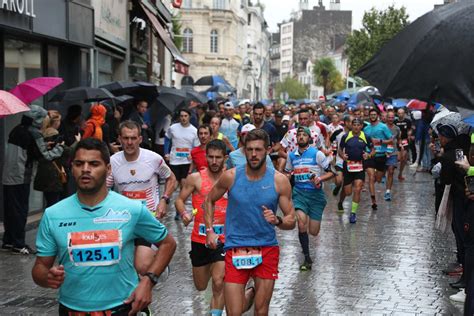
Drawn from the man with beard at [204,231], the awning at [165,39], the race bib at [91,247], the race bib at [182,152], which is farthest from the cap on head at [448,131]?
the awning at [165,39]

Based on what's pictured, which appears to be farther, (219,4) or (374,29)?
(219,4)

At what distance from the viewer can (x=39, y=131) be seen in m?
11.0

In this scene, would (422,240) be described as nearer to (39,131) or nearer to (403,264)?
(403,264)

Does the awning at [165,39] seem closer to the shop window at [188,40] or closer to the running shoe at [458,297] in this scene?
the running shoe at [458,297]

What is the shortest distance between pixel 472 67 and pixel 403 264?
5967 mm

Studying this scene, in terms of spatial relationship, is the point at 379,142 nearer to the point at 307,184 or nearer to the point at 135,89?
the point at 135,89

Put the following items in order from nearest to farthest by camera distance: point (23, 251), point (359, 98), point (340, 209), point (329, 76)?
point (23, 251) → point (340, 209) → point (359, 98) → point (329, 76)

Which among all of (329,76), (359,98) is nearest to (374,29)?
(359,98)

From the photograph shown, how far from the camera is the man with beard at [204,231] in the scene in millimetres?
7471

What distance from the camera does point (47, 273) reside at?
13.9 ft

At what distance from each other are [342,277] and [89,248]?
5.88 m

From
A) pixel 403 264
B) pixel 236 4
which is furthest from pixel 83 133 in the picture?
pixel 236 4

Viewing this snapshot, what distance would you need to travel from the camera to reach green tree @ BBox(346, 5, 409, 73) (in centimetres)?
5644

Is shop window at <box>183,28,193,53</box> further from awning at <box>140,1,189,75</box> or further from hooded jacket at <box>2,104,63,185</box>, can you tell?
hooded jacket at <box>2,104,63,185</box>
